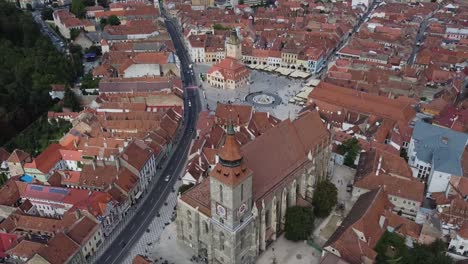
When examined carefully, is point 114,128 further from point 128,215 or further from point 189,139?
point 128,215

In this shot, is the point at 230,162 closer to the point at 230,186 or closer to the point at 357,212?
the point at 230,186

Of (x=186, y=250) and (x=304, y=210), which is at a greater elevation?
(x=304, y=210)

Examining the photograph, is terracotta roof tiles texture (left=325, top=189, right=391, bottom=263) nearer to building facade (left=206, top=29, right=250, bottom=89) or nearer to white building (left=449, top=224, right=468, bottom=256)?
white building (left=449, top=224, right=468, bottom=256)

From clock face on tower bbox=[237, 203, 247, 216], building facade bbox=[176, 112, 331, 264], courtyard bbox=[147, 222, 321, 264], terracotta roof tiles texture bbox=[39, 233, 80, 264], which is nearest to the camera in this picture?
building facade bbox=[176, 112, 331, 264]

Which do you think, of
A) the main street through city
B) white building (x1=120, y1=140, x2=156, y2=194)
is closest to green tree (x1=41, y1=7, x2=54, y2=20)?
the main street through city

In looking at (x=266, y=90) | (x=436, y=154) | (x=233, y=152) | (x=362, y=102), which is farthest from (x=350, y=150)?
(x=266, y=90)

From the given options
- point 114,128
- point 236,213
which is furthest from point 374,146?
point 114,128

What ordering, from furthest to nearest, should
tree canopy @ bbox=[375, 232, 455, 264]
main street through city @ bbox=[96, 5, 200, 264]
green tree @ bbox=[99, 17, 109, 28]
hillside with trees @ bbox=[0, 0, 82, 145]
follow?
1. green tree @ bbox=[99, 17, 109, 28]
2. hillside with trees @ bbox=[0, 0, 82, 145]
3. main street through city @ bbox=[96, 5, 200, 264]
4. tree canopy @ bbox=[375, 232, 455, 264]
